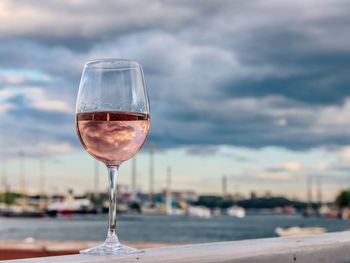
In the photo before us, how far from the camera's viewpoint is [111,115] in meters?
1.62

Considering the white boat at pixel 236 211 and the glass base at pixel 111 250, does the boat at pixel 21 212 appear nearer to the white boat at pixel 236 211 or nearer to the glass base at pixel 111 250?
the white boat at pixel 236 211

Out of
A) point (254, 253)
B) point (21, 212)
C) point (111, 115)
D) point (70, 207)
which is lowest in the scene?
point (254, 253)

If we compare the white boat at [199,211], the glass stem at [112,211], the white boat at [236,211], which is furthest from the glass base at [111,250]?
the white boat at [236,211]

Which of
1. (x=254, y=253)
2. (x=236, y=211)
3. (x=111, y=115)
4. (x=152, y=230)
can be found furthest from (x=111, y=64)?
(x=236, y=211)

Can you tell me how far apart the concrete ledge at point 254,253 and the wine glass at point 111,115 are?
0.18 m

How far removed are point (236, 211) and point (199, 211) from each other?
7901 mm

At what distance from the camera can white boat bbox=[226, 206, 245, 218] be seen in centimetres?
16225

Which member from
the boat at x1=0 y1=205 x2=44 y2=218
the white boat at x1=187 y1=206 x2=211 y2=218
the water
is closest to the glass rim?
the water

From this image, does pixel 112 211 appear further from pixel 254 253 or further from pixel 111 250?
pixel 254 253

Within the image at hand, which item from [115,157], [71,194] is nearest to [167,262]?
[115,157]

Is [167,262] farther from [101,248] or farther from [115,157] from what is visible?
[115,157]

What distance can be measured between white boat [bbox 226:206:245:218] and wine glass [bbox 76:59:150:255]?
16073 centimetres

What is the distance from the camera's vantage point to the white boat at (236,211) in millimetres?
162250

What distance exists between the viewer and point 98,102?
5.35ft
